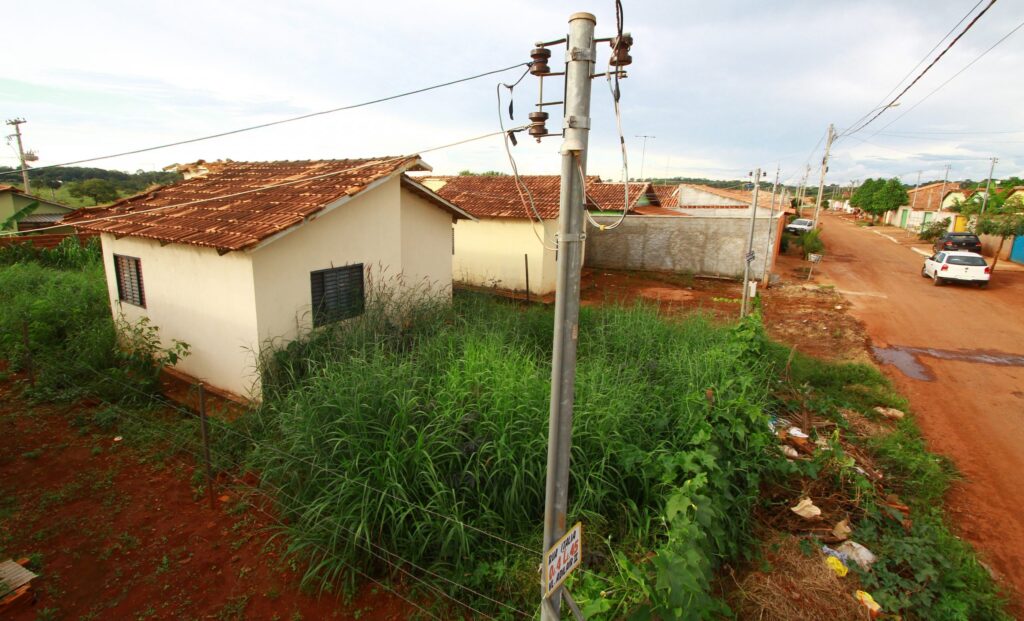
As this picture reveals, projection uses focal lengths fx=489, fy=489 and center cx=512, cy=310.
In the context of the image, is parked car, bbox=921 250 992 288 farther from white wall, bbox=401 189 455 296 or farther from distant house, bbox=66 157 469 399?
distant house, bbox=66 157 469 399

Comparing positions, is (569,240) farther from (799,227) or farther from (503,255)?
(799,227)

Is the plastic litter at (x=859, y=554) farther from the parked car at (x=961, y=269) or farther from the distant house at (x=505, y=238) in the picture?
the parked car at (x=961, y=269)

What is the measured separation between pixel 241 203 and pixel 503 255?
28.6 ft

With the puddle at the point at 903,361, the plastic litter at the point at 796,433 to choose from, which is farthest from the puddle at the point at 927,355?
the plastic litter at the point at 796,433

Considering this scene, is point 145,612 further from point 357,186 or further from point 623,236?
point 623,236

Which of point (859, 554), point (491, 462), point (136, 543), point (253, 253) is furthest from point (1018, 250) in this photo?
point (136, 543)

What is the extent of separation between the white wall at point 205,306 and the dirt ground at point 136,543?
5.51 feet

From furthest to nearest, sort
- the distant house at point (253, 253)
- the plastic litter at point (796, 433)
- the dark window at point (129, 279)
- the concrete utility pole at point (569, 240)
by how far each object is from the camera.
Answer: the dark window at point (129, 279)
the distant house at point (253, 253)
the plastic litter at point (796, 433)
the concrete utility pole at point (569, 240)

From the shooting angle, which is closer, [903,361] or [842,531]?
[842,531]

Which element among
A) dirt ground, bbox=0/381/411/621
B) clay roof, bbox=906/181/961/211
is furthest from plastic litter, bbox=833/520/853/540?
clay roof, bbox=906/181/961/211

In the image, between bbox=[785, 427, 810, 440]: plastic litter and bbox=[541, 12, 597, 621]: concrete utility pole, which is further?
bbox=[785, 427, 810, 440]: plastic litter

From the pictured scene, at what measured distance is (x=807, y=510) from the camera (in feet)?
15.5

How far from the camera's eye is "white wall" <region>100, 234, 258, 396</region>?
7312 mm

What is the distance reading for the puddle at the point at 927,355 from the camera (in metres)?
Result: 9.61
